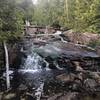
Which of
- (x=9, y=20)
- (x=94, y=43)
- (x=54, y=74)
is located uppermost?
(x=9, y=20)

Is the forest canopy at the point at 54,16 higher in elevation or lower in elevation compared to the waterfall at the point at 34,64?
higher

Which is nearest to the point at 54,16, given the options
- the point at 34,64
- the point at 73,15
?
the point at 73,15

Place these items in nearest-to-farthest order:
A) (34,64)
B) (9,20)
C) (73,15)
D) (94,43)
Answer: (9,20)
(34,64)
(94,43)
(73,15)

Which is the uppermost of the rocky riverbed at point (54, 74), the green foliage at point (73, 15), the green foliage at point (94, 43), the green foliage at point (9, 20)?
the green foliage at point (73, 15)

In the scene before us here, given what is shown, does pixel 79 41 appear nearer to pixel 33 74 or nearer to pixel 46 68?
pixel 46 68

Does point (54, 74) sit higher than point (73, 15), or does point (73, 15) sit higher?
point (73, 15)

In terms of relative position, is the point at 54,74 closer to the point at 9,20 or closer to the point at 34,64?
the point at 34,64

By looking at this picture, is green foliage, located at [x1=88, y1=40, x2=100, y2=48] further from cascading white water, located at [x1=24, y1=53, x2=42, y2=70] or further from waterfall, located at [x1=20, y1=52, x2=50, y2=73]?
cascading white water, located at [x1=24, y1=53, x2=42, y2=70]

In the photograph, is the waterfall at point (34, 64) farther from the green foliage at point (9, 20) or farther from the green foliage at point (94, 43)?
the green foliage at point (94, 43)

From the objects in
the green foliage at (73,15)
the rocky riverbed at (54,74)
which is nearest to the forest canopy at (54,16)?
the green foliage at (73,15)

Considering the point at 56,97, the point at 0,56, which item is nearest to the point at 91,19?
the point at 0,56

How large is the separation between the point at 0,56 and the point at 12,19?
11.1 ft

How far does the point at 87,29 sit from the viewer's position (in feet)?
94.2

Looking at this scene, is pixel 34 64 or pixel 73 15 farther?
pixel 73 15
